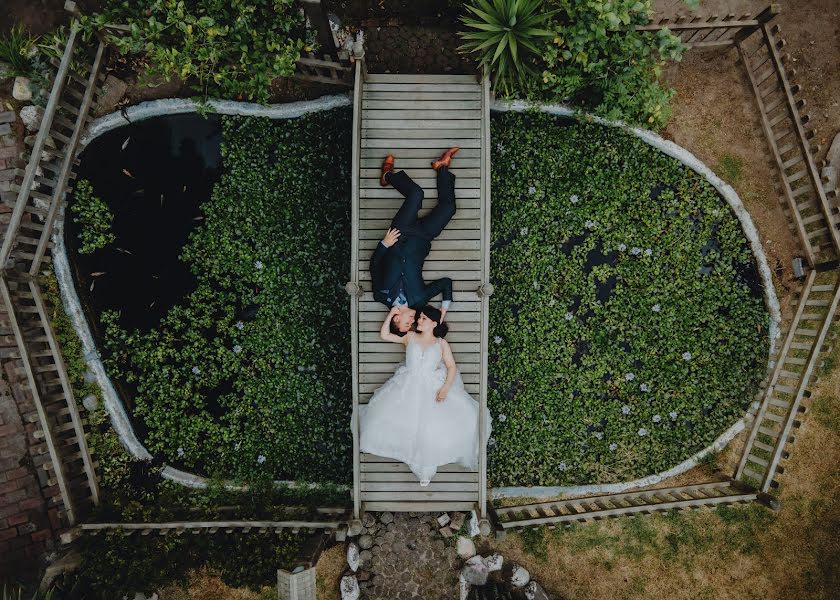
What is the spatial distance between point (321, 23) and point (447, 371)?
505 cm

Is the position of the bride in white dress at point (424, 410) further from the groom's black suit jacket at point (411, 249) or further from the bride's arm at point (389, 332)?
the groom's black suit jacket at point (411, 249)

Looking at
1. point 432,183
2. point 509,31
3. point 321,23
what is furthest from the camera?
Result: point 432,183

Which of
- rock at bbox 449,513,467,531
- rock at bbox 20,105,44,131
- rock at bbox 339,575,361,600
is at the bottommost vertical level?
rock at bbox 339,575,361,600

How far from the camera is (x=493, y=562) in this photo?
8164 millimetres

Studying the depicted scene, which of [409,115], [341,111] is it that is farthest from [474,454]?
[341,111]

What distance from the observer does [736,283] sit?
8.32 m

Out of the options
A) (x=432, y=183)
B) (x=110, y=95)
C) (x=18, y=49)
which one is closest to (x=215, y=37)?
(x=110, y=95)

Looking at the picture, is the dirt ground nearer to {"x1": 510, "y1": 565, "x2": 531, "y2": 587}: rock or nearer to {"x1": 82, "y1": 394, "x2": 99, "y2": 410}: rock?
{"x1": 510, "y1": 565, "x2": 531, "y2": 587}: rock

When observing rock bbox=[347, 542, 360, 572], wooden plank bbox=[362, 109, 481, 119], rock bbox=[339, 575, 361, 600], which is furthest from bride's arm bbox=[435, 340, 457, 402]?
rock bbox=[339, 575, 361, 600]

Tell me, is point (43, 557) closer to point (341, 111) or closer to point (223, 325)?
point (223, 325)

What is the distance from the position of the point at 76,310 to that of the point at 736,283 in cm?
1074

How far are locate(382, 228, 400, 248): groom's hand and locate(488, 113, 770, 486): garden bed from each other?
2063mm

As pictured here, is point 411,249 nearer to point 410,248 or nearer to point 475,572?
point 410,248

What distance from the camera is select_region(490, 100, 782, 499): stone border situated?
805 cm
